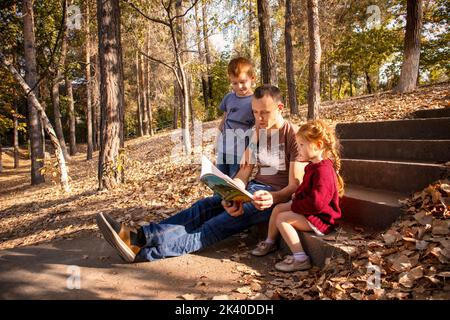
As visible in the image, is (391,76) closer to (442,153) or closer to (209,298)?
(442,153)

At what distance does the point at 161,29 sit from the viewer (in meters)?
16.7

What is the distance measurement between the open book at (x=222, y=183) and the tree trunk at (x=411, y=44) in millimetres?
8948

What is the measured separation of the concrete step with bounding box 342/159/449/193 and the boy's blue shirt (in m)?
1.46

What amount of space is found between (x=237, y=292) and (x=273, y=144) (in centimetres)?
155

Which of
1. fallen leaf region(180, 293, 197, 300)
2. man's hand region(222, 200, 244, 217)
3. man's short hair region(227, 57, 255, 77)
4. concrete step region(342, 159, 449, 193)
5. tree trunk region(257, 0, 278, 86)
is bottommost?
fallen leaf region(180, 293, 197, 300)

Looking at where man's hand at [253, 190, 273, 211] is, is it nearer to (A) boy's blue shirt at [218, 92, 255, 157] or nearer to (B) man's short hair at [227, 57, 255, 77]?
(A) boy's blue shirt at [218, 92, 255, 157]

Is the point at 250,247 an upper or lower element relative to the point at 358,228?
lower

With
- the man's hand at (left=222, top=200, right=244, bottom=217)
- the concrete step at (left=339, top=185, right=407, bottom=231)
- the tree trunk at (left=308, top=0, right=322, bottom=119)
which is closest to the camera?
the concrete step at (left=339, top=185, right=407, bottom=231)

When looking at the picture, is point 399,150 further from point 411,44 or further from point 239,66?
point 411,44

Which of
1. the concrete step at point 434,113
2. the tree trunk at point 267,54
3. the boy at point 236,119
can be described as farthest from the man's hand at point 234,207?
the tree trunk at point 267,54

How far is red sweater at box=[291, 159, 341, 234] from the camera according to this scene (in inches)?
115

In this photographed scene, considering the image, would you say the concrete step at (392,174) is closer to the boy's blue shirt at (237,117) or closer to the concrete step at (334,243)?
the concrete step at (334,243)

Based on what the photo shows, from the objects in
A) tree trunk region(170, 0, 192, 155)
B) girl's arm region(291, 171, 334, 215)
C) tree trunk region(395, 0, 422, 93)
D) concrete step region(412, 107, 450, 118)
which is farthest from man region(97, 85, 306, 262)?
tree trunk region(395, 0, 422, 93)
